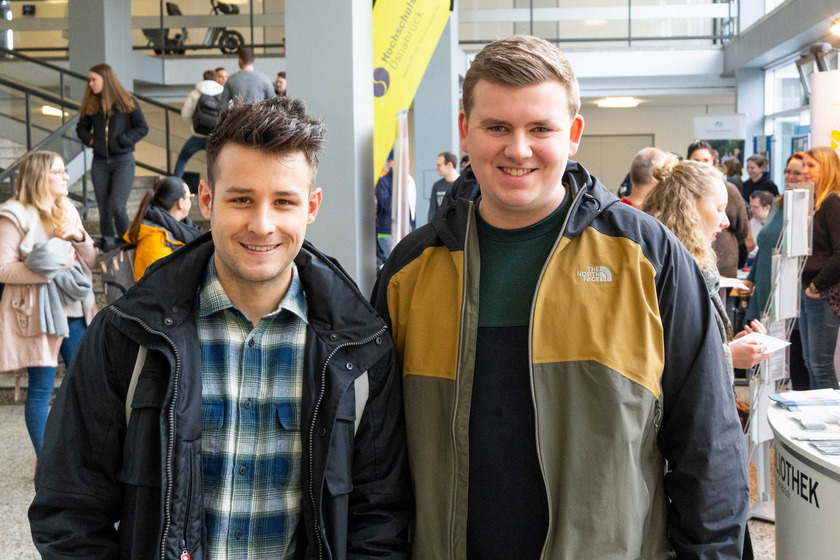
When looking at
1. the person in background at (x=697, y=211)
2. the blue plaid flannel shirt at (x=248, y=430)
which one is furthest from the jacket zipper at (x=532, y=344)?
the person in background at (x=697, y=211)

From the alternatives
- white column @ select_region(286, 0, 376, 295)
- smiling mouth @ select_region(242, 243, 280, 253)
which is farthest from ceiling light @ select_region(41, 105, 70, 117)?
smiling mouth @ select_region(242, 243, 280, 253)

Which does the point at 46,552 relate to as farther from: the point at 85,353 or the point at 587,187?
the point at 587,187

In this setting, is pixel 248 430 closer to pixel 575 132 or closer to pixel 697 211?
pixel 575 132

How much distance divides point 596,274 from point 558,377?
0.70 ft

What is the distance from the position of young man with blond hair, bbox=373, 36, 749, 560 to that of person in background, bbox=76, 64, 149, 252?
19.2 ft

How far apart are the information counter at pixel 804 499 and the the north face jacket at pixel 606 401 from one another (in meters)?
0.81

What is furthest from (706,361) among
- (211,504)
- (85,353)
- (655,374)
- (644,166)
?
(644,166)

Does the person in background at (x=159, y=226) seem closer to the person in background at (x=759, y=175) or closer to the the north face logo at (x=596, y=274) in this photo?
the the north face logo at (x=596, y=274)

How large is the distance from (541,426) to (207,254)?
0.74 m

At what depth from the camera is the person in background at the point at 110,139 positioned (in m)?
6.88

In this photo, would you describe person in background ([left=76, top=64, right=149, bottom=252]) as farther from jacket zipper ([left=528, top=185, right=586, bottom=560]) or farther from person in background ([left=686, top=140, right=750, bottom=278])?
jacket zipper ([left=528, top=185, right=586, bottom=560])

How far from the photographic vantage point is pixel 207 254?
1.67 m

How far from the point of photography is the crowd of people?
1.50 m

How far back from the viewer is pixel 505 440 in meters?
1.61
